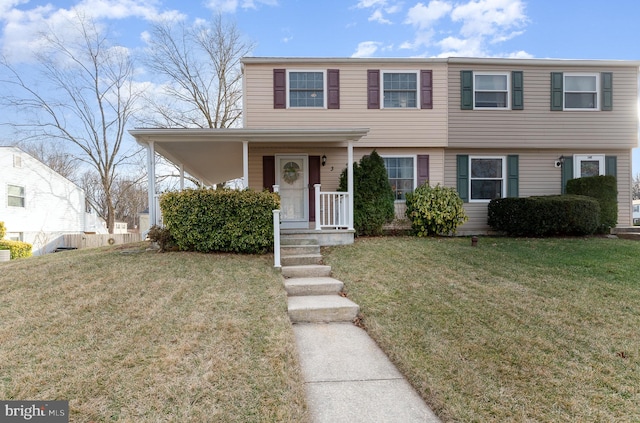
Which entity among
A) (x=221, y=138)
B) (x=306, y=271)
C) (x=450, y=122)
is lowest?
(x=306, y=271)

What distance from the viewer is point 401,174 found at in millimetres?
9922

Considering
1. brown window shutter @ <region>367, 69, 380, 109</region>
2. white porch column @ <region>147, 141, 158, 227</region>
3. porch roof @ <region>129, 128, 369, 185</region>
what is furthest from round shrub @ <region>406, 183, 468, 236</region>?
white porch column @ <region>147, 141, 158, 227</region>

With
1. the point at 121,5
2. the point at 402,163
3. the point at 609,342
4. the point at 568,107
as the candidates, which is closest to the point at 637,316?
the point at 609,342

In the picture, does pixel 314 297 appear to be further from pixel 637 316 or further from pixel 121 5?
pixel 121 5

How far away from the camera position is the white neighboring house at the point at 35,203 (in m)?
15.4

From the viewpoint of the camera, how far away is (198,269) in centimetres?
566

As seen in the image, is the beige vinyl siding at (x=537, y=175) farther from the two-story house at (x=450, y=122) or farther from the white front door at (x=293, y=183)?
the white front door at (x=293, y=183)

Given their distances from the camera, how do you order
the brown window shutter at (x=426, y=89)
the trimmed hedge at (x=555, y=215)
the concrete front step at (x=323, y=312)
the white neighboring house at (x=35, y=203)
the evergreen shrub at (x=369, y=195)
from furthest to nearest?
the white neighboring house at (x=35, y=203) < the brown window shutter at (x=426, y=89) < the evergreen shrub at (x=369, y=195) < the trimmed hedge at (x=555, y=215) < the concrete front step at (x=323, y=312)

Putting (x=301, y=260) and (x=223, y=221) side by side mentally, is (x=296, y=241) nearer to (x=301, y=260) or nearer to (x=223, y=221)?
(x=301, y=260)

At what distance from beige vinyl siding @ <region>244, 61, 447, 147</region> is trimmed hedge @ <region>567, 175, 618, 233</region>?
4039mm

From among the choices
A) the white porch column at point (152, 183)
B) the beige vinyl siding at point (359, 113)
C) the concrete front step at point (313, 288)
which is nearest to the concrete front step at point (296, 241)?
the concrete front step at point (313, 288)

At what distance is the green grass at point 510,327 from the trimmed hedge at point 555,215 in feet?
5.68

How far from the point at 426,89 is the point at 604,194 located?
5625 mm

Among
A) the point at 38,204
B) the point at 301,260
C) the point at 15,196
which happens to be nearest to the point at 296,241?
the point at 301,260
